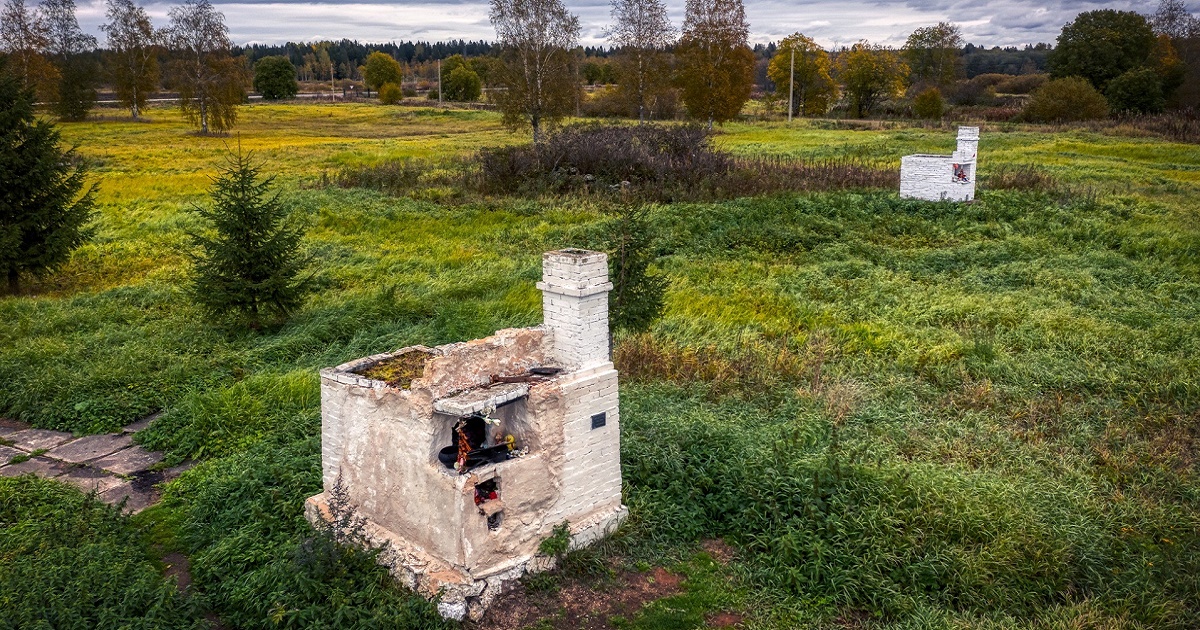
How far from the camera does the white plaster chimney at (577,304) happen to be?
23.0 ft

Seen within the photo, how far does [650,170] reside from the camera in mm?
23938

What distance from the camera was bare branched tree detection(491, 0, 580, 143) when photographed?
32.7 m

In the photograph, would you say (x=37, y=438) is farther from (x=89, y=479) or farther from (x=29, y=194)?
(x=29, y=194)

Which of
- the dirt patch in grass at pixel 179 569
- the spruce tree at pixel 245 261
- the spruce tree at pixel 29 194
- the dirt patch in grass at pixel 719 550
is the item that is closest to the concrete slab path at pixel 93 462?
the dirt patch in grass at pixel 179 569

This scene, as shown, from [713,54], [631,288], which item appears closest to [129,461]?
[631,288]

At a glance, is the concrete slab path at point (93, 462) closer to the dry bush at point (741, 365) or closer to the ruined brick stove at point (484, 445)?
the ruined brick stove at point (484, 445)

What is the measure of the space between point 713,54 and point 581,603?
1502 inches

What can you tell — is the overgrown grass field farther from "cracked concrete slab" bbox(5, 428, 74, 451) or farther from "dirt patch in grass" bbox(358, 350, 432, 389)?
"dirt patch in grass" bbox(358, 350, 432, 389)

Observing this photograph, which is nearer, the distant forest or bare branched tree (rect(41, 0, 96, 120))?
bare branched tree (rect(41, 0, 96, 120))

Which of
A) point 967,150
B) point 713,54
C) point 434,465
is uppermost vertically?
point 713,54

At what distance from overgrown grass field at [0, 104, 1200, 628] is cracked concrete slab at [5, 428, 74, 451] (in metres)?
0.21

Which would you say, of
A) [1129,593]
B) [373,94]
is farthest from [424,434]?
[373,94]

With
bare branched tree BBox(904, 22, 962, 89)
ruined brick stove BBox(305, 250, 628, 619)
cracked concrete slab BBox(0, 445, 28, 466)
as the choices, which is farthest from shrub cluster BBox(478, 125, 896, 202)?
bare branched tree BBox(904, 22, 962, 89)

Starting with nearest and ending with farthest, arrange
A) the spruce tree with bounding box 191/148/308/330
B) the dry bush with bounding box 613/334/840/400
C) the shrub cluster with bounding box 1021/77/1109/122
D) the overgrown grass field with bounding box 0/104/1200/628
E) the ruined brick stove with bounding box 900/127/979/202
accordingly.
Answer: the overgrown grass field with bounding box 0/104/1200/628 < the dry bush with bounding box 613/334/840/400 < the spruce tree with bounding box 191/148/308/330 < the ruined brick stove with bounding box 900/127/979/202 < the shrub cluster with bounding box 1021/77/1109/122
